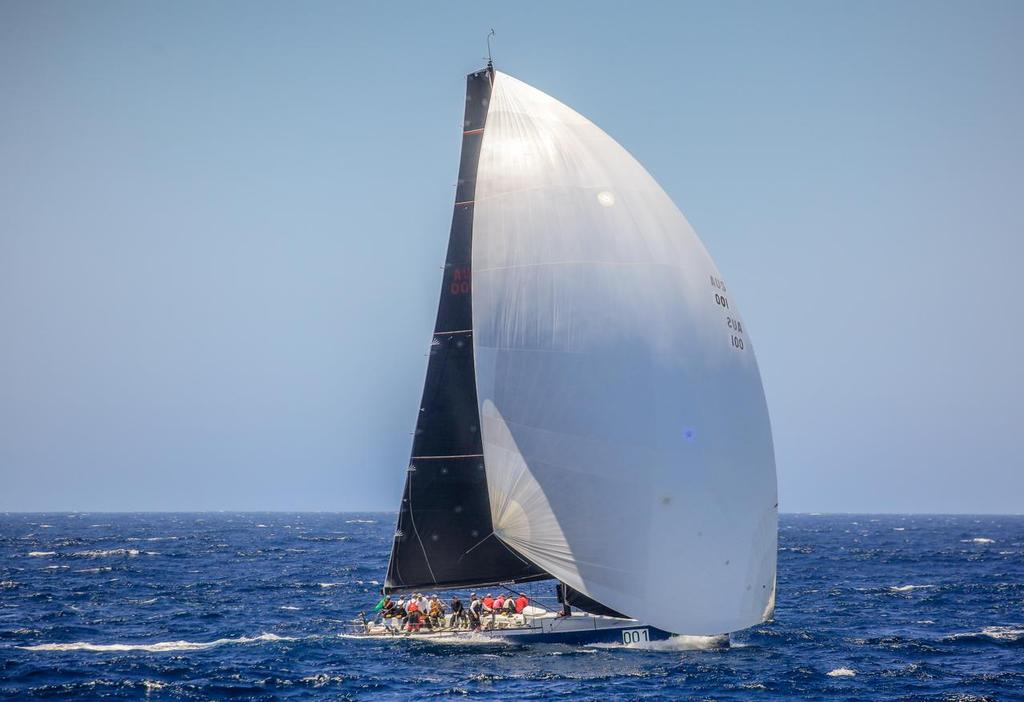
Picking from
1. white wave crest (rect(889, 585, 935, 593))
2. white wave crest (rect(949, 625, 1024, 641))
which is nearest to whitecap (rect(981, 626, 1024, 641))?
white wave crest (rect(949, 625, 1024, 641))

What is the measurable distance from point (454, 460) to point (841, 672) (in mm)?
12416

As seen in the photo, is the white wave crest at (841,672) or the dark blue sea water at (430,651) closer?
the dark blue sea water at (430,651)

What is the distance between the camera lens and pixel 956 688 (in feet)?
91.6

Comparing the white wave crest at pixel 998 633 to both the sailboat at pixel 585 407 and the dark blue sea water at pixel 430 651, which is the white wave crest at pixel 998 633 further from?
the sailboat at pixel 585 407

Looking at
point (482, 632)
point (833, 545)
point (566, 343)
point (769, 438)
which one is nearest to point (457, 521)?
point (482, 632)

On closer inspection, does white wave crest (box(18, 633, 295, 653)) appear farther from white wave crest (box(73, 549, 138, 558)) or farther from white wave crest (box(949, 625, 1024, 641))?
white wave crest (box(73, 549, 138, 558))

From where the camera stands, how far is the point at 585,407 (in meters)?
28.1

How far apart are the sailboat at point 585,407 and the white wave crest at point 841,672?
2797mm

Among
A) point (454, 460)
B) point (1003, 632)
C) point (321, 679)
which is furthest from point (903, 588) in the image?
point (321, 679)

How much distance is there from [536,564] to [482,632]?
124 inches

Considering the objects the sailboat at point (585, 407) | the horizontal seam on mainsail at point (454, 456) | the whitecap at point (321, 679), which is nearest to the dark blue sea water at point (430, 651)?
the whitecap at point (321, 679)

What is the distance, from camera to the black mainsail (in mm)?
31094

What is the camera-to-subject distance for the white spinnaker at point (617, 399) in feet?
91.2

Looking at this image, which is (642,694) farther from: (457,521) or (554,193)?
(554,193)
